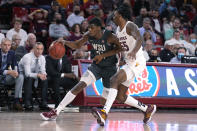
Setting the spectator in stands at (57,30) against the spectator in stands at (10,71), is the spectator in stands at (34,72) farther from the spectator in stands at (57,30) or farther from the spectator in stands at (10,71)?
the spectator in stands at (57,30)

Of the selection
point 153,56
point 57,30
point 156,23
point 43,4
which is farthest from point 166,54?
point 43,4

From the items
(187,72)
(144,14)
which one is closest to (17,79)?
(187,72)

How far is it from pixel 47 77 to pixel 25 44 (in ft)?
5.39

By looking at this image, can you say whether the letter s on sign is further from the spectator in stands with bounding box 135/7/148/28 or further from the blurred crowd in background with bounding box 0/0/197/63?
the spectator in stands with bounding box 135/7/148/28

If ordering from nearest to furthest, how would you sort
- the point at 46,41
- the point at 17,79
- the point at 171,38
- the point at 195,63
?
the point at 17,79, the point at 195,63, the point at 46,41, the point at 171,38

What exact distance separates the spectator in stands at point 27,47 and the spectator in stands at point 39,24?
169 centimetres

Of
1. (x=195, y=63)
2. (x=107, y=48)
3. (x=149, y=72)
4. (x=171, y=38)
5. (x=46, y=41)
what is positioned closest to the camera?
(x=107, y=48)

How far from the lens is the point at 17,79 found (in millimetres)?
12523

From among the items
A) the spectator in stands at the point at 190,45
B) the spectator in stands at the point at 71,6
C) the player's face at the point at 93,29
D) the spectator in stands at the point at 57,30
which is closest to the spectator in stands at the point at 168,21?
the spectator in stands at the point at 190,45

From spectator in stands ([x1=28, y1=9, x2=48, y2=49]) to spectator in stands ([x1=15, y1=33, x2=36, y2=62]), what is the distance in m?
1.69

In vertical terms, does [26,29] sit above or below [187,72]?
above

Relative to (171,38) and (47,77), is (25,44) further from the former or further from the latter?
(171,38)

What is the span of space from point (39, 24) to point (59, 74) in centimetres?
350

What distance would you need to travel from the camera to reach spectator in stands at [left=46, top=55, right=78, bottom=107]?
12.9 m
